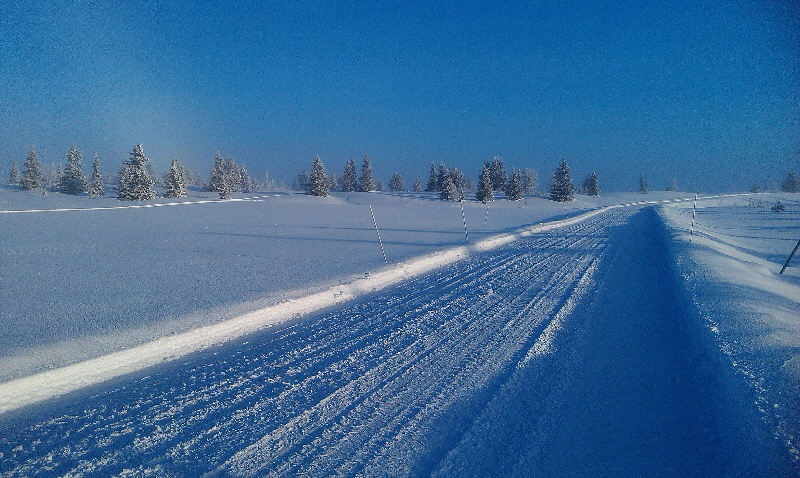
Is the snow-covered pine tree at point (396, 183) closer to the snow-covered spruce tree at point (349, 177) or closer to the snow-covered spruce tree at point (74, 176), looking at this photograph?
the snow-covered spruce tree at point (349, 177)

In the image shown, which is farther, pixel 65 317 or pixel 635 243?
pixel 635 243

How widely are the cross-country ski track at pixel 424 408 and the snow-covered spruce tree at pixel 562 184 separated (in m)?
54.7

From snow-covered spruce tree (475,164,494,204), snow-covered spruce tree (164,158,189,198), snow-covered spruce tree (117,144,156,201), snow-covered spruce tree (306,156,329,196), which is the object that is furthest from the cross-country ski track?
snow-covered spruce tree (164,158,189,198)

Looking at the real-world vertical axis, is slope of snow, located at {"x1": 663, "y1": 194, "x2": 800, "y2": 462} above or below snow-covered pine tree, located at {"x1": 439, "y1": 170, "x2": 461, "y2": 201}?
below

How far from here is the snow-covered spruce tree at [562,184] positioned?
55469 millimetres

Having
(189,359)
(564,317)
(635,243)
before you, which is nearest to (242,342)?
(189,359)

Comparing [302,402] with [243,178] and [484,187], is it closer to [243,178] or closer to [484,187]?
[484,187]

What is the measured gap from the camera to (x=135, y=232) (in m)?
16.0

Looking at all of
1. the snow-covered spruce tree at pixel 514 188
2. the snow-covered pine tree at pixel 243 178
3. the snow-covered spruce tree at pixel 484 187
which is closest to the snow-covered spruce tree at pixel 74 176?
the snow-covered pine tree at pixel 243 178

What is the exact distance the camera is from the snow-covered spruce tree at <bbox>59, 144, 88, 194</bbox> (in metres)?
44.9

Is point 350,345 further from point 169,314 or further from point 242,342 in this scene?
point 169,314

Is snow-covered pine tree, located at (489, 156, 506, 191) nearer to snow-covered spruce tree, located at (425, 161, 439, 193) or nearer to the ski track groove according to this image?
snow-covered spruce tree, located at (425, 161, 439, 193)

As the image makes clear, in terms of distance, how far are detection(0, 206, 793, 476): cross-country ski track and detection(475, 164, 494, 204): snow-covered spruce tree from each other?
47.1m

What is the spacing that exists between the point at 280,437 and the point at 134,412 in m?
1.44
